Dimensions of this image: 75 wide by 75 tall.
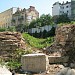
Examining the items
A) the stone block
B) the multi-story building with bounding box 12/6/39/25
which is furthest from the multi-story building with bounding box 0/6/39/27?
the stone block

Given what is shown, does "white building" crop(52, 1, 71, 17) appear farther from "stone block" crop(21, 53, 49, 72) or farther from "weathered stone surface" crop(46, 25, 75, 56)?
"stone block" crop(21, 53, 49, 72)

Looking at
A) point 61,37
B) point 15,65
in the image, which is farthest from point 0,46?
point 61,37

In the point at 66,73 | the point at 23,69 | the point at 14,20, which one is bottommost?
the point at 23,69

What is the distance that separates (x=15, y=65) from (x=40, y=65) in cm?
157

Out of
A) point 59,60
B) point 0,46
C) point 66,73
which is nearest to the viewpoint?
point 66,73

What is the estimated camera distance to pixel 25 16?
201 feet

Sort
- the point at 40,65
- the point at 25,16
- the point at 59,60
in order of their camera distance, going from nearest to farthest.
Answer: the point at 40,65, the point at 59,60, the point at 25,16

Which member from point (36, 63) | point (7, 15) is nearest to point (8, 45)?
point (36, 63)

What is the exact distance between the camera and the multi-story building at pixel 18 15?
6109 cm

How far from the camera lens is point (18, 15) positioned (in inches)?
2441

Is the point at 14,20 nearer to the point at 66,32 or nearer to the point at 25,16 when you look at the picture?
the point at 25,16

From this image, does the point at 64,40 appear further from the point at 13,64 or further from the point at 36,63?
the point at 36,63

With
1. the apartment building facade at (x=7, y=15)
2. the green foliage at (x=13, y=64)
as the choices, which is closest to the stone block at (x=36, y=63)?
the green foliage at (x=13, y=64)

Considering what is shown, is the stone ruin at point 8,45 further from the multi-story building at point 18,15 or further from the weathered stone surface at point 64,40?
the multi-story building at point 18,15
